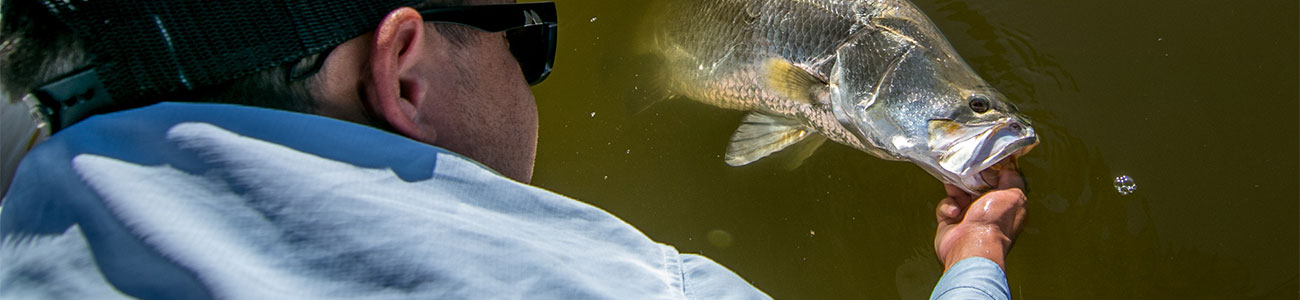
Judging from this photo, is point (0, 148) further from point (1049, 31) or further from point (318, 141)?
point (1049, 31)

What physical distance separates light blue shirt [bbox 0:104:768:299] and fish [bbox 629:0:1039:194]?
57.2 inches

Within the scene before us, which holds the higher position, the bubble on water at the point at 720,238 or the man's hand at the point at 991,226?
the man's hand at the point at 991,226

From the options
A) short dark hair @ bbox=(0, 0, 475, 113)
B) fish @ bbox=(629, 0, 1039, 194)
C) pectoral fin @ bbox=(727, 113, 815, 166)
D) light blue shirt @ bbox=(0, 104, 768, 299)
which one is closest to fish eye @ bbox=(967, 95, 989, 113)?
fish @ bbox=(629, 0, 1039, 194)

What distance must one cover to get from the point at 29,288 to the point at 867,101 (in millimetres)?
2017

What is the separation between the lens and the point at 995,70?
291 centimetres

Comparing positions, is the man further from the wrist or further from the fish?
the fish

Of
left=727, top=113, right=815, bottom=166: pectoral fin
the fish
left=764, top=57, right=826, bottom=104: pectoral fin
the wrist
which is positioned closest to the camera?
the wrist

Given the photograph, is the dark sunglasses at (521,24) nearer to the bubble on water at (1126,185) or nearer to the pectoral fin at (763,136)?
the pectoral fin at (763,136)

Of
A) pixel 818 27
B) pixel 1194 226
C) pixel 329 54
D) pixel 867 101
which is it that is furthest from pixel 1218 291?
pixel 329 54

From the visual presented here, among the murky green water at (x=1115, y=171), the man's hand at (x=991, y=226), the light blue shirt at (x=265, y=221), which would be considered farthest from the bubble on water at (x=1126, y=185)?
the light blue shirt at (x=265, y=221)

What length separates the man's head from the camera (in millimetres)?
934

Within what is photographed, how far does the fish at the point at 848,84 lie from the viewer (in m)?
2.22

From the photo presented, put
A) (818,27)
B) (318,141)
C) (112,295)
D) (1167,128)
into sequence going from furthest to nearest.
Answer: (1167,128)
(818,27)
(318,141)
(112,295)

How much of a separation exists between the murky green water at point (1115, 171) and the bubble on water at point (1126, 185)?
0.7 inches
